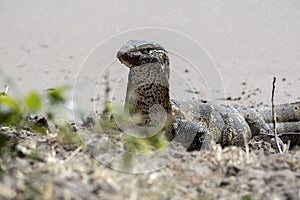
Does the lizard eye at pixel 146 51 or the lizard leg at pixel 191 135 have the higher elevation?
the lizard eye at pixel 146 51

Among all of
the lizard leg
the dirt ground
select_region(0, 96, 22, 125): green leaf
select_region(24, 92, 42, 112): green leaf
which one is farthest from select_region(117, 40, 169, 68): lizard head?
select_region(24, 92, 42, 112): green leaf

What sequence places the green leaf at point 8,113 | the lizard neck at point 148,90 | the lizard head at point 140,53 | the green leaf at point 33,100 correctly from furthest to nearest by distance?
the lizard neck at point 148,90
the lizard head at point 140,53
the green leaf at point 8,113
the green leaf at point 33,100

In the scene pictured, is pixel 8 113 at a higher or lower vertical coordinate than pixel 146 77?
lower

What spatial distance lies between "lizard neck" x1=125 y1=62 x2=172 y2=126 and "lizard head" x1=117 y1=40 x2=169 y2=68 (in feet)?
0.10

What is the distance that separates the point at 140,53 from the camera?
384 centimetres

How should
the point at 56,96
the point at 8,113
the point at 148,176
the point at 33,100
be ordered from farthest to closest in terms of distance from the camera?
the point at 148,176 < the point at 8,113 < the point at 56,96 < the point at 33,100

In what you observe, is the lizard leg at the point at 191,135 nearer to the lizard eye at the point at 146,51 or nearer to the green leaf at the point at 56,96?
the lizard eye at the point at 146,51

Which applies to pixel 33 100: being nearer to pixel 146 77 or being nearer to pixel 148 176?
pixel 148 176

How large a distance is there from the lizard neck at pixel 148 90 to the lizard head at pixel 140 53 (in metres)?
0.03

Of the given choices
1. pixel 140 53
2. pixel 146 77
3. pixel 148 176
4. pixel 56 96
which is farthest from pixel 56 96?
pixel 146 77

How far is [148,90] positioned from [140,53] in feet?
0.99

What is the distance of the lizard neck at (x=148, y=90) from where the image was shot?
394 centimetres

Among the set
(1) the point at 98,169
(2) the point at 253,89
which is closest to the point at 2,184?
(1) the point at 98,169

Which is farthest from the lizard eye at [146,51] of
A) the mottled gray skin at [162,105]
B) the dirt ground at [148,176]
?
the dirt ground at [148,176]
